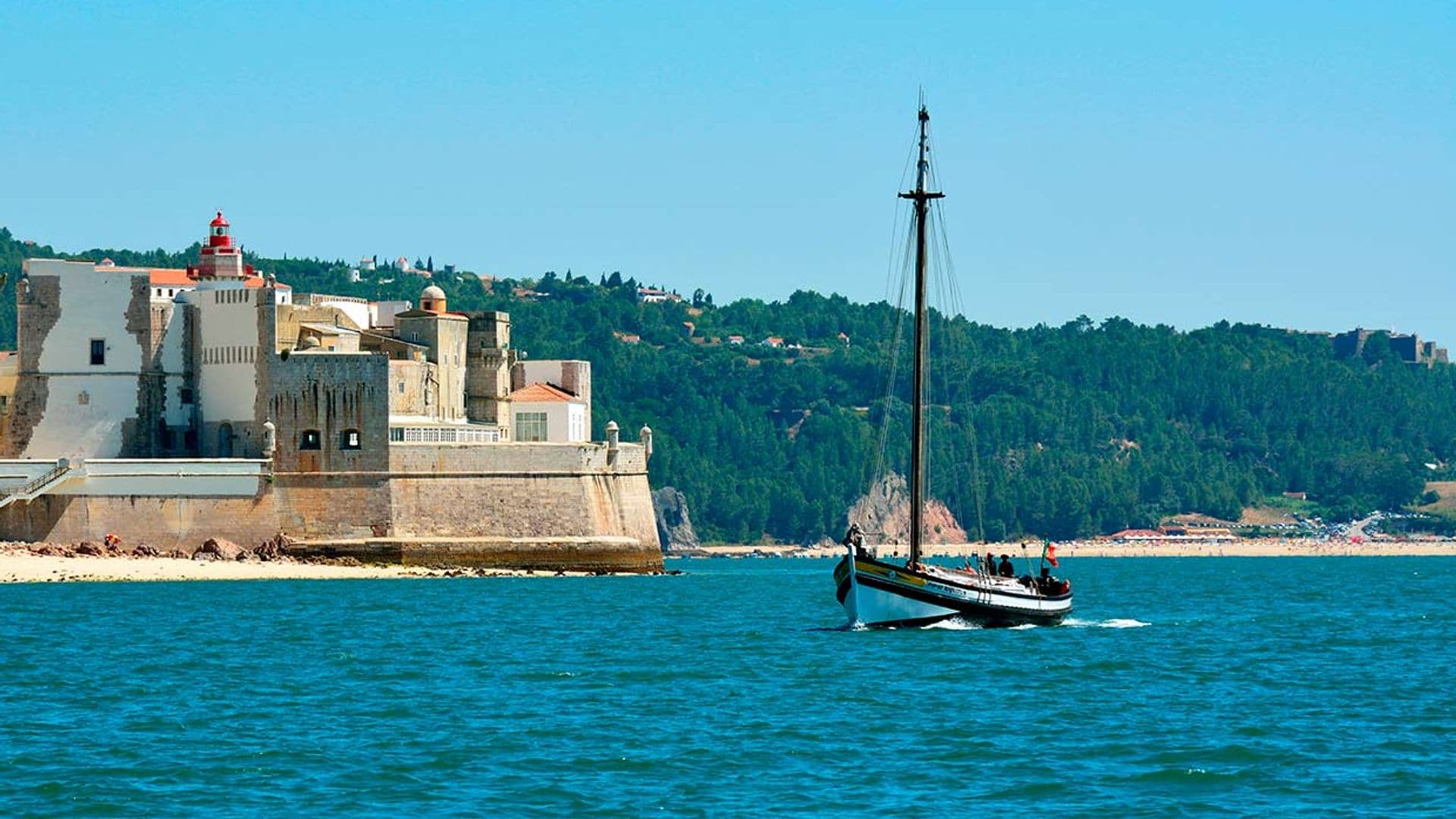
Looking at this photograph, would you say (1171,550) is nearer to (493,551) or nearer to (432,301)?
(432,301)

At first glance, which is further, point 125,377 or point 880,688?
point 125,377

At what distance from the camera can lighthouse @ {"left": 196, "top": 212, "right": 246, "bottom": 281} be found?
77.6m

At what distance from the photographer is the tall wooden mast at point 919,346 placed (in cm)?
4862

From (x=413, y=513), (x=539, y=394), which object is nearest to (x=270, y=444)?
(x=413, y=513)

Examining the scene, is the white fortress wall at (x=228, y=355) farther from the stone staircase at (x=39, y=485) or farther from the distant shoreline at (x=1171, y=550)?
the distant shoreline at (x=1171, y=550)

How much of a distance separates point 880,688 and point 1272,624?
2105cm

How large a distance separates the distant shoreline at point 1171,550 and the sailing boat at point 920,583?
10776 cm

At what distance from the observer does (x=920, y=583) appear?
4841cm

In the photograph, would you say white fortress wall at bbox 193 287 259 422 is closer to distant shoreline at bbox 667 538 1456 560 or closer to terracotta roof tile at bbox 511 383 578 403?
terracotta roof tile at bbox 511 383 578 403

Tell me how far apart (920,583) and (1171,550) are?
411 ft

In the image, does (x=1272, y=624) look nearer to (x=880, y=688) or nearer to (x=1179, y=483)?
(x=880, y=688)

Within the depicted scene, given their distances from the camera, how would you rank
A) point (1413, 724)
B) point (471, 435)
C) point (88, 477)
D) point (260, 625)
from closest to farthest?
1. point (1413, 724)
2. point (260, 625)
3. point (88, 477)
4. point (471, 435)

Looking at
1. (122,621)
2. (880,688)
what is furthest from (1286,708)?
(122,621)

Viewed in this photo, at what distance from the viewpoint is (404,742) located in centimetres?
3272
